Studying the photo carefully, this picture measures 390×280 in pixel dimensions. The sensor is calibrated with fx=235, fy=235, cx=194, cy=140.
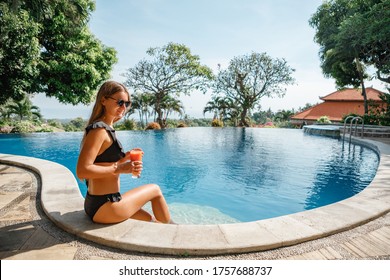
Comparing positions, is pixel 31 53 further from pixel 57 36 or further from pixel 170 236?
pixel 170 236

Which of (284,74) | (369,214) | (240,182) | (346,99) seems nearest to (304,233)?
(369,214)

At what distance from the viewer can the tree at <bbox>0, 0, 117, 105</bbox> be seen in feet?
40.9

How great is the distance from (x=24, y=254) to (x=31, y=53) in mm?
12420

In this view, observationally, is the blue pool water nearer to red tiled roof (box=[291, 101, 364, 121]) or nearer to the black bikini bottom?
the black bikini bottom

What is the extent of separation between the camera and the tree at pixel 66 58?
12.5m

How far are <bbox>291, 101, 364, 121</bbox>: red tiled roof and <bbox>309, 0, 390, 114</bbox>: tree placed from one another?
672cm

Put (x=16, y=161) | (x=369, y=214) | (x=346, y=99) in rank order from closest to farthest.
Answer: (x=369, y=214) < (x=16, y=161) < (x=346, y=99)

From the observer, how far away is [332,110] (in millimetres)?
29734

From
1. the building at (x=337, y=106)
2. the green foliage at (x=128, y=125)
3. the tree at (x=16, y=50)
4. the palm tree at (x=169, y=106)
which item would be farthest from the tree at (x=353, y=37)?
the green foliage at (x=128, y=125)

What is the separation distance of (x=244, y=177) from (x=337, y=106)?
92.9 ft

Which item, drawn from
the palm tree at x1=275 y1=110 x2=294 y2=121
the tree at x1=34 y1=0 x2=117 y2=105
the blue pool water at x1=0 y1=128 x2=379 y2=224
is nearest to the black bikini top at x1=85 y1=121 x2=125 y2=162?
the blue pool water at x1=0 y1=128 x2=379 y2=224

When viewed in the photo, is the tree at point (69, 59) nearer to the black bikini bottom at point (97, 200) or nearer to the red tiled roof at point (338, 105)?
the black bikini bottom at point (97, 200)
